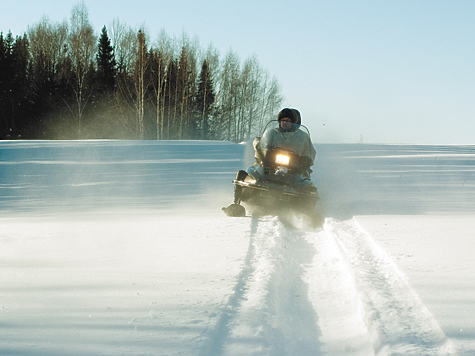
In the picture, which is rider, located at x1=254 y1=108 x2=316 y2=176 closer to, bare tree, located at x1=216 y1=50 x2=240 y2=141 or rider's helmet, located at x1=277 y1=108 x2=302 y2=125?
rider's helmet, located at x1=277 y1=108 x2=302 y2=125

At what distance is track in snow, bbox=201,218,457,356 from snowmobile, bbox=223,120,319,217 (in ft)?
7.07

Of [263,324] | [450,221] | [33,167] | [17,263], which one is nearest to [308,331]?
[263,324]

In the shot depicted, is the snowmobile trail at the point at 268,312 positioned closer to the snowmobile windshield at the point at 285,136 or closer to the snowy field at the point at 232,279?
the snowy field at the point at 232,279

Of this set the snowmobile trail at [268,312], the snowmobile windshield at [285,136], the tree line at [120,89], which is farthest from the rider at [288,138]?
the tree line at [120,89]

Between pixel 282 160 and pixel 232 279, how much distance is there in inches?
180

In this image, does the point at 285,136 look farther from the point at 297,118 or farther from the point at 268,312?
the point at 268,312

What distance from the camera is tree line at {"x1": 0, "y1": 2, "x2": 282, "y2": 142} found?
4175 centimetres

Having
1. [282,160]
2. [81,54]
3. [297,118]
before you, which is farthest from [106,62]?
[282,160]

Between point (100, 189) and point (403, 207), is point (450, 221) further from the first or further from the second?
point (100, 189)

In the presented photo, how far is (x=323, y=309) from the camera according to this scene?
3.46 m

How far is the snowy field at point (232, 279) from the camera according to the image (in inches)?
108

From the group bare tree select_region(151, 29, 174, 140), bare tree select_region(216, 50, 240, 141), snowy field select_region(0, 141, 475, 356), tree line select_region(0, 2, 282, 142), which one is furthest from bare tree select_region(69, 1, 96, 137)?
snowy field select_region(0, 141, 475, 356)

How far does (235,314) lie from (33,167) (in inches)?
562

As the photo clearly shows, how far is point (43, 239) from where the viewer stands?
17.8ft
